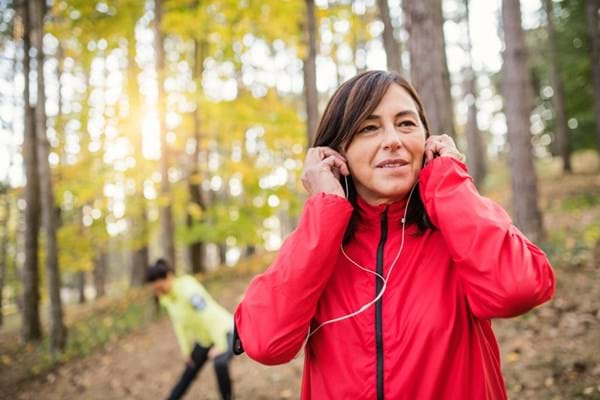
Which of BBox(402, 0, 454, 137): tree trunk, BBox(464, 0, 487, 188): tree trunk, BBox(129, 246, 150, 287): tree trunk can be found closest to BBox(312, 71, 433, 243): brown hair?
BBox(402, 0, 454, 137): tree trunk

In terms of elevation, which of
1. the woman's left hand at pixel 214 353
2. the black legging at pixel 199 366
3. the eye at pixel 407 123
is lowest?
the black legging at pixel 199 366

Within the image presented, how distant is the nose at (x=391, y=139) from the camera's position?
4.88 ft

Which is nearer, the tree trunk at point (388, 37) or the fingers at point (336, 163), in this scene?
the fingers at point (336, 163)

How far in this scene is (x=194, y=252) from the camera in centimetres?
1334

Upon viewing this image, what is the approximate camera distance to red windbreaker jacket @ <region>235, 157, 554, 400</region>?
1.32m

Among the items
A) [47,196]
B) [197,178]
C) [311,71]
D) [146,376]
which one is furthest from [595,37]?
[47,196]

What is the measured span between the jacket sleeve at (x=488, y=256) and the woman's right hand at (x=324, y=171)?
0.36 metres

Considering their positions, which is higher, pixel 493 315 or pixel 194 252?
pixel 493 315

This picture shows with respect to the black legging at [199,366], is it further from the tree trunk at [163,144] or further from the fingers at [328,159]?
the tree trunk at [163,144]

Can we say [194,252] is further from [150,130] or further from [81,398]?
[81,398]

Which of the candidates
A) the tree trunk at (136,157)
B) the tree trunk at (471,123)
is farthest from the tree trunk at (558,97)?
the tree trunk at (136,157)

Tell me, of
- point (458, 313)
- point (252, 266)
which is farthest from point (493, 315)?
point (252, 266)

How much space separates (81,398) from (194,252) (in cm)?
681

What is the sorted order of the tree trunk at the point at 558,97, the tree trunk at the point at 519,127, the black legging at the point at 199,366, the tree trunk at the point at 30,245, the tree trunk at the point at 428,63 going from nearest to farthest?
the tree trunk at the point at 428,63 → the black legging at the point at 199,366 → the tree trunk at the point at 519,127 → the tree trunk at the point at 30,245 → the tree trunk at the point at 558,97
